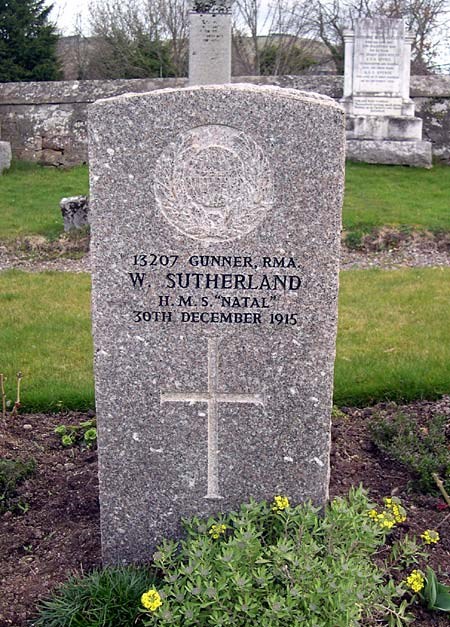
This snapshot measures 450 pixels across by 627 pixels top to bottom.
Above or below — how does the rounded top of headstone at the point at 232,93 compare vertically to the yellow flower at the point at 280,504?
above

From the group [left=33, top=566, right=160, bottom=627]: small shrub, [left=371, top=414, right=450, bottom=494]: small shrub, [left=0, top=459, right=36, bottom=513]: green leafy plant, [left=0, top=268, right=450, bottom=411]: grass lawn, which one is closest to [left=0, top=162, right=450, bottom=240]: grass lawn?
[left=0, top=268, right=450, bottom=411]: grass lawn

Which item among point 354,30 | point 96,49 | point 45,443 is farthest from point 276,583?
point 96,49

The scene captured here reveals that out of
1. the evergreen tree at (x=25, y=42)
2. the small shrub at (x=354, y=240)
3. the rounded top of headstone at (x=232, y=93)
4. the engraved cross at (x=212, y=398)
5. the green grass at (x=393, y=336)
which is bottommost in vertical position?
the green grass at (x=393, y=336)

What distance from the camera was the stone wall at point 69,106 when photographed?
13375mm

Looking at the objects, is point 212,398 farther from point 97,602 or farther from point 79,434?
point 79,434

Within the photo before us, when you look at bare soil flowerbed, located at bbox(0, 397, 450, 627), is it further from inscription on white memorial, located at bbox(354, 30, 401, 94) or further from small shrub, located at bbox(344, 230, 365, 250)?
inscription on white memorial, located at bbox(354, 30, 401, 94)

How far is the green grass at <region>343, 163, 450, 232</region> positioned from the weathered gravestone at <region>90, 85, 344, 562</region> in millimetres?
6682

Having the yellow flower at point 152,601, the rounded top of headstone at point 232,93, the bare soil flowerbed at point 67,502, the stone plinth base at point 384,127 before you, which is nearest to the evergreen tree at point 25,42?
the stone plinth base at point 384,127

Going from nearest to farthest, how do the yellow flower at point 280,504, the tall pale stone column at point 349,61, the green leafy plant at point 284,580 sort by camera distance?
the green leafy plant at point 284,580, the yellow flower at point 280,504, the tall pale stone column at point 349,61

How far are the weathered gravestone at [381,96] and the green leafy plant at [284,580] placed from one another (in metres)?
10.4

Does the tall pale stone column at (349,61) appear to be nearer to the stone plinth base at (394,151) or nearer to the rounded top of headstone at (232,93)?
the stone plinth base at (394,151)

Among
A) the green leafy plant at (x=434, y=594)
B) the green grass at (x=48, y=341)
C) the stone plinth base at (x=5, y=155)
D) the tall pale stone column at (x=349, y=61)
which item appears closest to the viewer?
the green leafy plant at (x=434, y=594)

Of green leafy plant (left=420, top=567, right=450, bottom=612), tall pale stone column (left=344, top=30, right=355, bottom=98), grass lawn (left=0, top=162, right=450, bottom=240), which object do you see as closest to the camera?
green leafy plant (left=420, top=567, right=450, bottom=612)

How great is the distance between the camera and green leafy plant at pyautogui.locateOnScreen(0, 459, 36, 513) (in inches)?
135
